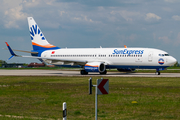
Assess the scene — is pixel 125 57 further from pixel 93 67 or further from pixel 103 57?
pixel 93 67

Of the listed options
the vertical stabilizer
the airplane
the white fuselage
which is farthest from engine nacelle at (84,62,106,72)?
the vertical stabilizer

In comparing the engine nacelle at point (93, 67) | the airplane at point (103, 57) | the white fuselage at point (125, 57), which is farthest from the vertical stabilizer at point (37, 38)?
the engine nacelle at point (93, 67)

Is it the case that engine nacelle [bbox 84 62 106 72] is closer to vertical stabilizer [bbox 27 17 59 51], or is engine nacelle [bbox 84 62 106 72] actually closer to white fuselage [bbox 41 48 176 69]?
white fuselage [bbox 41 48 176 69]

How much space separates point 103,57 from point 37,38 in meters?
16.7

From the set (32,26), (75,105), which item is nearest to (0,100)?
(75,105)

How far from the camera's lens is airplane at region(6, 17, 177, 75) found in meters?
43.3

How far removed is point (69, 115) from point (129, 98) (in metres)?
5.76

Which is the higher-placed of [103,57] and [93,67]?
[103,57]

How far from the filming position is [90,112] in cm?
1305

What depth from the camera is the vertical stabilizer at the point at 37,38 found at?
56.2 m

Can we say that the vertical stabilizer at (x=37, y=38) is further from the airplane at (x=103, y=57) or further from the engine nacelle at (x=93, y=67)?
the engine nacelle at (x=93, y=67)

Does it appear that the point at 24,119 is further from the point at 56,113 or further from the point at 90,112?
the point at 90,112

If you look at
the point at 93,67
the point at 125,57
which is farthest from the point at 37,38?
the point at 125,57

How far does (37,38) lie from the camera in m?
56.8
